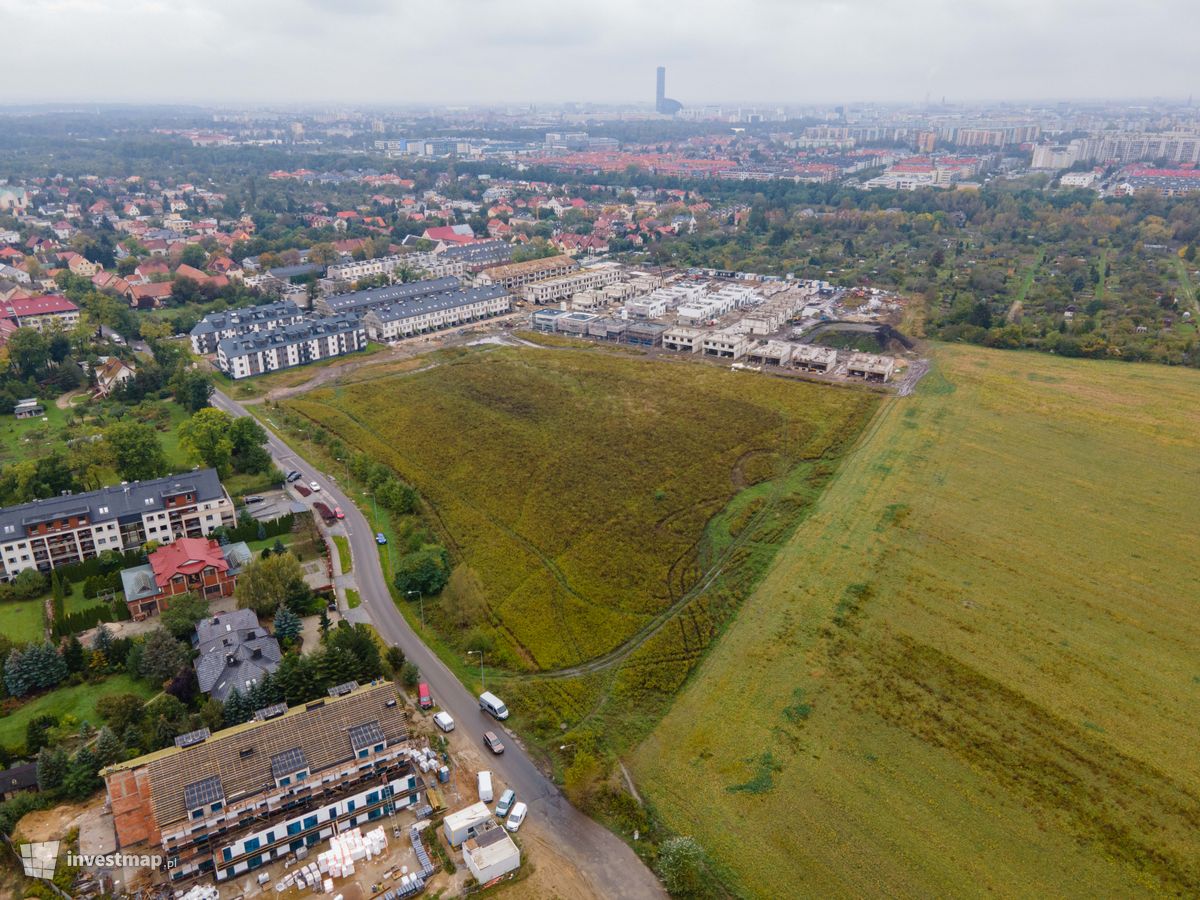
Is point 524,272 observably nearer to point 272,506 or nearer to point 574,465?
point 574,465

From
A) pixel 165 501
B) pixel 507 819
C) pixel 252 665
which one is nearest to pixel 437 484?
pixel 165 501

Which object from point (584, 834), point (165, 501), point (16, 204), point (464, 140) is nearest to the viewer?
point (584, 834)

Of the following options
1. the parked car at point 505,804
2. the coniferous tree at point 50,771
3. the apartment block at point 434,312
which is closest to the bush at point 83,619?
the coniferous tree at point 50,771

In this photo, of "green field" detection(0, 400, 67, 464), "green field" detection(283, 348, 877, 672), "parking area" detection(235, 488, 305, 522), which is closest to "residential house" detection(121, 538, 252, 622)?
"parking area" detection(235, 488, 305, 522)

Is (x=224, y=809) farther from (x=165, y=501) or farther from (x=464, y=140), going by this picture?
(x=464, y=140)

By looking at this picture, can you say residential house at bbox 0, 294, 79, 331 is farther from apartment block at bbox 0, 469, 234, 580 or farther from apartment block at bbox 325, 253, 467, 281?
apartment block at bbox 0, 469, 234, 580

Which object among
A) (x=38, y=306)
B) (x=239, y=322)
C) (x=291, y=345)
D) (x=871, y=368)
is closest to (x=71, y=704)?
(x=291, y=345)
